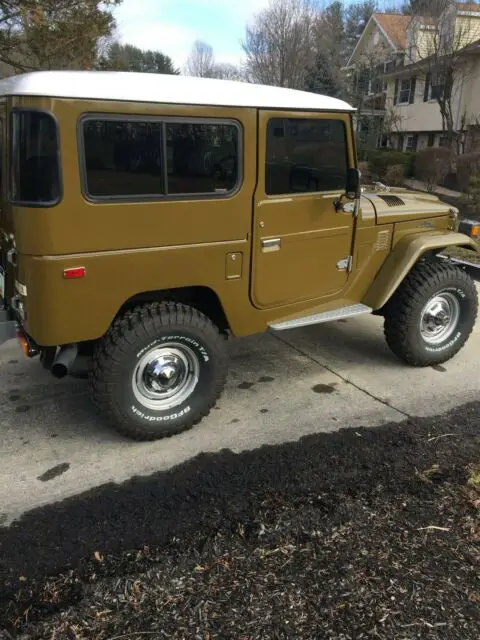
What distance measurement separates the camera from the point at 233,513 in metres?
2.86

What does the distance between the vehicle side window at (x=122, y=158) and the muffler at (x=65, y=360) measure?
101 cm

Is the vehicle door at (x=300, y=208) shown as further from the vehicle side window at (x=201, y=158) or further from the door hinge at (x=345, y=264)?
the vehicle side window at (x=201, y=158)

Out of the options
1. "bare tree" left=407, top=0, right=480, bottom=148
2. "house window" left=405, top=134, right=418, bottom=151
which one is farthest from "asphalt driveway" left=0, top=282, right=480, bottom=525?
"house window" left=405, top=134, right=418, bottom=151

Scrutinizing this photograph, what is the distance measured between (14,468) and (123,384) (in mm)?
821

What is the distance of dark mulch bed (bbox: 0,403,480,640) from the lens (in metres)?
2.20

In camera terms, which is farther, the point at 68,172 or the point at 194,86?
the point at 194,86

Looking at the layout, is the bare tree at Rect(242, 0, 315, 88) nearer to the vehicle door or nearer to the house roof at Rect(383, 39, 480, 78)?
the house roof at Rect(383, 39, 480, 78)

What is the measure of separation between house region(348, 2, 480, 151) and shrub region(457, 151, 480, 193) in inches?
199

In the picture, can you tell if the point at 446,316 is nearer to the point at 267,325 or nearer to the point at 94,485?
the point at 267,325

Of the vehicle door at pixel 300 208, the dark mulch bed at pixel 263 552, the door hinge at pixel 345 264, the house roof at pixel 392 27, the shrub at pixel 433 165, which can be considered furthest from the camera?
the house roof at pixel 392 27

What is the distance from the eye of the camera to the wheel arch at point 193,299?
11.2 ft

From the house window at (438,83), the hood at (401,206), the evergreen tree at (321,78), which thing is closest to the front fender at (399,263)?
the hood at (401,206)

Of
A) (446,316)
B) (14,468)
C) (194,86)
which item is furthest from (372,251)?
(14,468)

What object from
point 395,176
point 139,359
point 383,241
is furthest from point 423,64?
point 139,359
